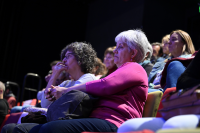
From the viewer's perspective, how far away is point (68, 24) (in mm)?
7105

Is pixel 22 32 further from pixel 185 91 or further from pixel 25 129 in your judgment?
pixel 185 91

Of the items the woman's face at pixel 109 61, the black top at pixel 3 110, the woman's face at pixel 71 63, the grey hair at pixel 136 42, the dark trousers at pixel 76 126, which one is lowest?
the black top at pixel 3 110

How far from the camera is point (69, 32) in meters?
7.12

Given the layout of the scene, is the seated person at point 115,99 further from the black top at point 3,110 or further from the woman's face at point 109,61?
the woman's face at point 109,61

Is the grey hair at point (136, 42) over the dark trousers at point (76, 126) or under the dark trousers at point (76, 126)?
over

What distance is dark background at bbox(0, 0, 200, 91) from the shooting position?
548 cm

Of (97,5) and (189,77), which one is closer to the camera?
(189,77)

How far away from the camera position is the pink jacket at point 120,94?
140 cm

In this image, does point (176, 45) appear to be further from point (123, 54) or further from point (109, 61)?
point (123, 54)

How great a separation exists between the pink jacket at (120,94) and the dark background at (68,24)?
395 centimetres

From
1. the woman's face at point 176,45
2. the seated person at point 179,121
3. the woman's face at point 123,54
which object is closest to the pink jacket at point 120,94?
the woman's face at point 123,54

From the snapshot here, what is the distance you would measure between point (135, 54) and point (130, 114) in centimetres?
50

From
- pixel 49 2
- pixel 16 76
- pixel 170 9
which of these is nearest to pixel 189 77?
pixel 170 9

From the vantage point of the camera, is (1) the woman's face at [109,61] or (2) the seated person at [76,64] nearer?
(2) the seated person at [76,64]
